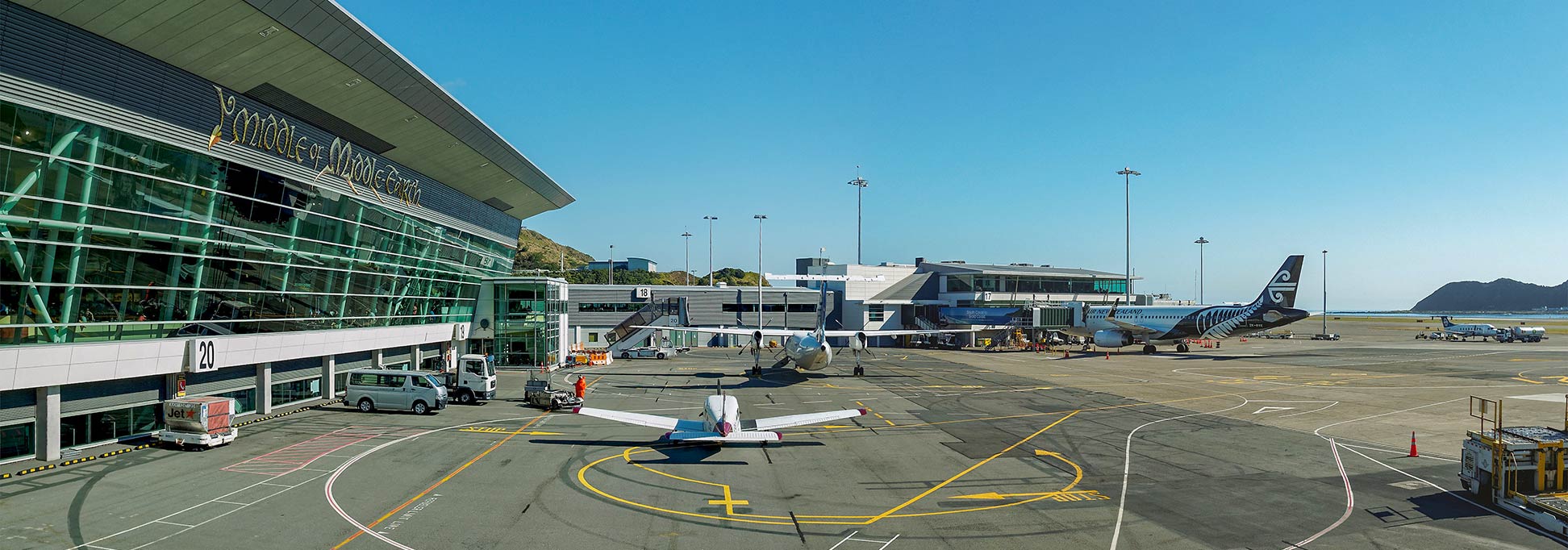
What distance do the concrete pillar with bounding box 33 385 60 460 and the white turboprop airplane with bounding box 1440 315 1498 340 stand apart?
143m

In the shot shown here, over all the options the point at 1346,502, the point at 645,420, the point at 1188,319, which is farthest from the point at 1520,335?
the point at 645,420

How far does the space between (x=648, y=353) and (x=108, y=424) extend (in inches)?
1931

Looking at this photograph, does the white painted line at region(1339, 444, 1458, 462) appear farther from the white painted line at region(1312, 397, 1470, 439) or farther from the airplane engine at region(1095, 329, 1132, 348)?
the airplane engine at region(1095, 329, 1132, 348)

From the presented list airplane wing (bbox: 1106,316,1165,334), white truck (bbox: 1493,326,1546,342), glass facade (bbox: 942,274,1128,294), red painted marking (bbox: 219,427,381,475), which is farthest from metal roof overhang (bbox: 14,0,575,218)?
white truck (bbox: 1493,326,1546,342)

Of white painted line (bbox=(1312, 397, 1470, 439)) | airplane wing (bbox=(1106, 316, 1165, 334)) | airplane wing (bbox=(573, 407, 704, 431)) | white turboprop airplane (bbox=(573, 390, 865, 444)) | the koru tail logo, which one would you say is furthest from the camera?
airplane wing (bbox=(1106, 316, 1165, 334))

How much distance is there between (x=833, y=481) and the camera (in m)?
21.5

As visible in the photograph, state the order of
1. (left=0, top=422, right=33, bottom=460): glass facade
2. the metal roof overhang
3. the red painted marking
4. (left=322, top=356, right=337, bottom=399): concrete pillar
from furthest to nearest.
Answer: (left=322, top=356, right=337, bottom=399): concrete pillar
(left=0, top=422, right=33, bottom=460): glass facade
the metal roof overhang
the red painted marking

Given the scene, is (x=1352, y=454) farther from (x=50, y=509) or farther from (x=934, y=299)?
(x=934, y=299)

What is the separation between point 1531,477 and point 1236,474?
21.8 ft

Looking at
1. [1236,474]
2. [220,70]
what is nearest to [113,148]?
[220,70]

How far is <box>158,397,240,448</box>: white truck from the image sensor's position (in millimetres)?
25781

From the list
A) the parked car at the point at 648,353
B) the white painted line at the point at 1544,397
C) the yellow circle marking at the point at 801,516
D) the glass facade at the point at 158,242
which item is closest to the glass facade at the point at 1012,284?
the parked car at the point at 648,353

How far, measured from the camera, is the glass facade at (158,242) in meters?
22.1

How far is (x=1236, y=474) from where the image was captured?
22109mm
